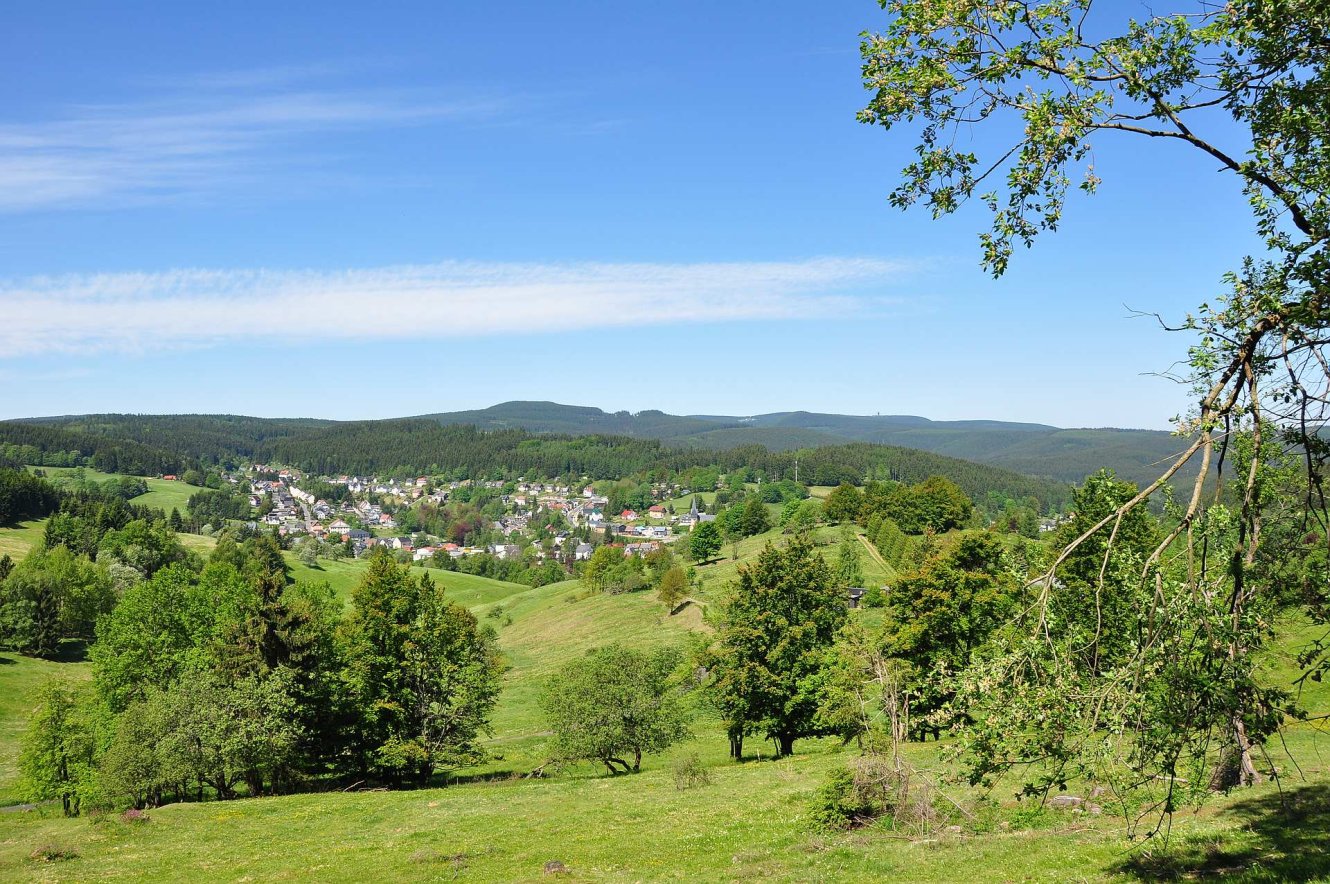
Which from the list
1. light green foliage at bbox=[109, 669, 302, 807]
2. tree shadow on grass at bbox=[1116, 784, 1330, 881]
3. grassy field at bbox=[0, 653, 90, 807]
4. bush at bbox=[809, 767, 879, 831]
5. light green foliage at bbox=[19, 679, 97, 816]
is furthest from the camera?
grassy field at bbox=[0, 653, 90, 807]

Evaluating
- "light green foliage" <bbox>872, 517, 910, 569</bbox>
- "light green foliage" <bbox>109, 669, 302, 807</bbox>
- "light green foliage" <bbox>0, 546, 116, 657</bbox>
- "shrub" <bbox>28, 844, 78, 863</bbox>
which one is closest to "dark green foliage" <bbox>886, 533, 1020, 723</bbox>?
"light green foliage" <bbox>109, 669, 302, 807</bbox>

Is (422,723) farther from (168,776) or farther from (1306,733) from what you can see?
(1306,733)

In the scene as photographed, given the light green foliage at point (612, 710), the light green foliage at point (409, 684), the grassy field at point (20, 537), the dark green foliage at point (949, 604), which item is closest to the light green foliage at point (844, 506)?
the dark green foliage at point (949, 604)

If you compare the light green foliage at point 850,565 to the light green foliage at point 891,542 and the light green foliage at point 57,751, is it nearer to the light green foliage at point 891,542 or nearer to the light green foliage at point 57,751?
the light green foliage at point 891,542

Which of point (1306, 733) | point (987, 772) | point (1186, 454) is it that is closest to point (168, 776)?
point (987, 772)

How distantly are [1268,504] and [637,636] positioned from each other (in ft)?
282

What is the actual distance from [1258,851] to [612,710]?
101 ft

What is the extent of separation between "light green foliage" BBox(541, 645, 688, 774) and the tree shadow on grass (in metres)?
28.1

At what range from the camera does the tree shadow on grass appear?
12969mm

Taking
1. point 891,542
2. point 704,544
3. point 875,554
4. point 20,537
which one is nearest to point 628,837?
point 891,542

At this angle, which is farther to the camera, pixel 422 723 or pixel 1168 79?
pixel 422 723

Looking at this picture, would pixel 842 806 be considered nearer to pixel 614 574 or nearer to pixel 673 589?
pixel 673 589

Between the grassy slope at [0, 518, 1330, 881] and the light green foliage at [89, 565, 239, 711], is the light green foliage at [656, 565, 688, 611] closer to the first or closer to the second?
the grassy slope at [0, 518, 1330, 881]

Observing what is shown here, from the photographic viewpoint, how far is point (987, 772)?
8.27m
